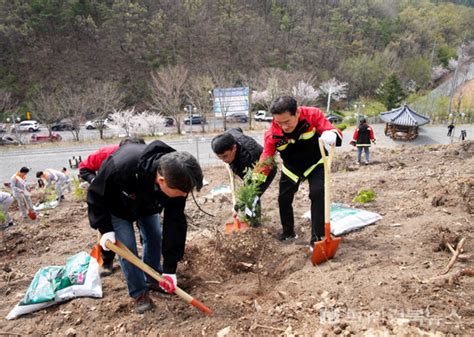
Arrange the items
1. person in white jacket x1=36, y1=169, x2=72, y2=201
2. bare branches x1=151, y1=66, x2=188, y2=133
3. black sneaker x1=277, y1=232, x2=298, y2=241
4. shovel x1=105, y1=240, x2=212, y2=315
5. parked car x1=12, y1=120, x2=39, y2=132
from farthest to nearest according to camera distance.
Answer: parked car x1=12, y1=120, x2=39, y2=132 < bare branches x1=151, y1=66, x2=188, y2=133 < person in white jacket x1=36, y1=169, x2=72, y2=201 < black sneaker x1=277, y1=232, x2=298, y2=241 < shovel x1=105, y1=240, x2=212, y2=315

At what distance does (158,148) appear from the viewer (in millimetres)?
2338

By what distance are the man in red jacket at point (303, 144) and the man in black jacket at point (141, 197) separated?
1206 mm

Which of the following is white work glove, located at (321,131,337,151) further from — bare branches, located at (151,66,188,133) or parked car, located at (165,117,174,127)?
parked car, located at (165,117,174,127)

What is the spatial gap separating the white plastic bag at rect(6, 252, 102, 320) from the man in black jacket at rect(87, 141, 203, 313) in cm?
50

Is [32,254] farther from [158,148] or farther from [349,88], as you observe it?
[349,88]

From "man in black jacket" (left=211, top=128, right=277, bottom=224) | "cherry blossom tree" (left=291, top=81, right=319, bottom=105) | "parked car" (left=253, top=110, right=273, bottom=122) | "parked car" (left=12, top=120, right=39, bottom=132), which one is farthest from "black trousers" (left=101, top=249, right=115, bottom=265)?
"parked car" (left=12, top=120, right=39, bottom=132)

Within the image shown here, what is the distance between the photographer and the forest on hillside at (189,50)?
3238 cm

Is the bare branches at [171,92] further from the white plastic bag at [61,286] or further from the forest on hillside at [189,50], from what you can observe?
the white plastic bag at [61,286]

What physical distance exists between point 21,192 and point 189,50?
36.1 metres

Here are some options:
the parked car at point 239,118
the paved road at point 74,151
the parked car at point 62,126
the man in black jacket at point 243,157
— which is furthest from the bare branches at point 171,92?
the man in black jacket at point 243,157

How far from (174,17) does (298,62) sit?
16.6 metres

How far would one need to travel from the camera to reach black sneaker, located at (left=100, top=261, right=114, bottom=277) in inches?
135

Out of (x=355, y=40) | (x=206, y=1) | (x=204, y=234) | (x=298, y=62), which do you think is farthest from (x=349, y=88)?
(x=204, y=234)

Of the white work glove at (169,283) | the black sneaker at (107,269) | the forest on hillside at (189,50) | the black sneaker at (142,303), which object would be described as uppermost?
the forest on hillside at (189,50)
